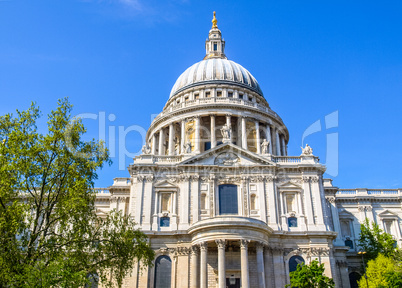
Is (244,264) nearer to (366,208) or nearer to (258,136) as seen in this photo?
(366,208)

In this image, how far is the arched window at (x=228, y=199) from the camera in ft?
126

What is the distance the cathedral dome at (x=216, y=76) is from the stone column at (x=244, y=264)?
31632 millimetres

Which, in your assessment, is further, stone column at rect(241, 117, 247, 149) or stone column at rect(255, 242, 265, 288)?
stone column at rect(241, 117, 247, 149)

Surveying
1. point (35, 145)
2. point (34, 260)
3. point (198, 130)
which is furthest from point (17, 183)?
point (198, 130)

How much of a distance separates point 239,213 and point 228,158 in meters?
5.94

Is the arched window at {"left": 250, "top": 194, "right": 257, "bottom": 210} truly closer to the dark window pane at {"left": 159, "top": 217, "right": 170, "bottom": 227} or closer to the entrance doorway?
the entrance doorway

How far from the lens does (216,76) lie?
199 feet

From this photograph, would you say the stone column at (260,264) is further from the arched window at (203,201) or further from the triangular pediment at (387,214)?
the triangular pediment at (387,214)

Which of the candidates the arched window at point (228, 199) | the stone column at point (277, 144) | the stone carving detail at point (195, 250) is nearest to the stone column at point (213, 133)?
the stone column at point (277, 144)

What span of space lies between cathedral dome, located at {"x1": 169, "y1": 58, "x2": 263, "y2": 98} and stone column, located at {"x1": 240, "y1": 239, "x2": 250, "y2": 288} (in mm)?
31632

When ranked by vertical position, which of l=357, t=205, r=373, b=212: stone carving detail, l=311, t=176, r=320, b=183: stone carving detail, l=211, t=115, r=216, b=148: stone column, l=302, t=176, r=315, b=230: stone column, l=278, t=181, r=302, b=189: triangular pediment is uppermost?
l=211, t=115, r=216, b=148: stone column

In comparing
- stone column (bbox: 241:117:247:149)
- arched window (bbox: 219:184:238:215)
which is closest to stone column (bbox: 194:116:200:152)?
stone column (bbox: 241:117:247:149)

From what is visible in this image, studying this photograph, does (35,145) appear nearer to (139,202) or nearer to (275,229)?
(139,202)

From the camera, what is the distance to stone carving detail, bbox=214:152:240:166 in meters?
40.4
